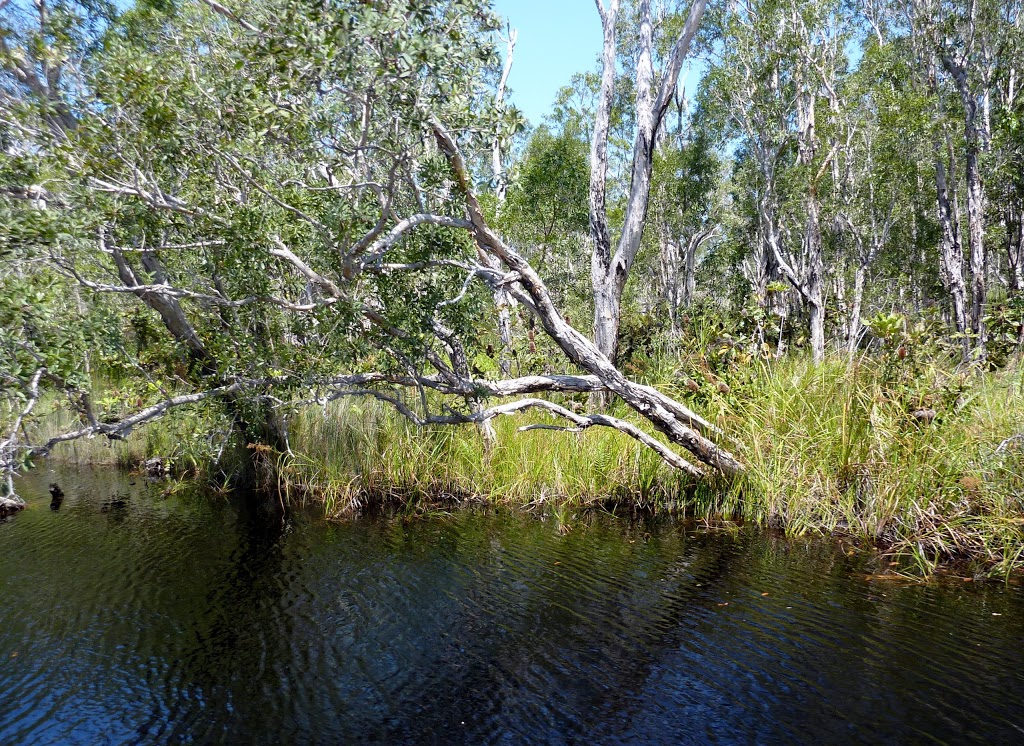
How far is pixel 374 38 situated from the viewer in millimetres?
5285

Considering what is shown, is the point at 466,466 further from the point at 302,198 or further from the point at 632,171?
the point at 632,171

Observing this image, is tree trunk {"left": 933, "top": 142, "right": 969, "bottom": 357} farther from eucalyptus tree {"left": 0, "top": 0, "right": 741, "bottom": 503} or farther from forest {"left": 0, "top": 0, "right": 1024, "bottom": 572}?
eucalyptus tree {"left": 0, "top": 0, "right": 741, "bottom": 503}

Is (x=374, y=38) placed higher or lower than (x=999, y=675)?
higher

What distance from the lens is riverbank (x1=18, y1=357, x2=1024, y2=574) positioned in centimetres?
700

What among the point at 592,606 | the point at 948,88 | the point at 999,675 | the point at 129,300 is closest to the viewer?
the point at 999,675

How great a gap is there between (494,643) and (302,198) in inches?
195

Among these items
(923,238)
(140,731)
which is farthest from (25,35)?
(923,238)

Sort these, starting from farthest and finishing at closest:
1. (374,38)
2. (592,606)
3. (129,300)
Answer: (129,300)
(592,606)
(374,38)

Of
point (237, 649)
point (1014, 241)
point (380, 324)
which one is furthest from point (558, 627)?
point (1014, 241)

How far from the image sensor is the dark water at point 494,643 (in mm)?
4582

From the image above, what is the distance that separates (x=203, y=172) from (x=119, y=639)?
4544 mm

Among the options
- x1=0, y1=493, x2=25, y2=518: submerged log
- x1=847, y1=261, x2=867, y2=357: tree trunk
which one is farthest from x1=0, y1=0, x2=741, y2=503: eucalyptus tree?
x1=847, y1=261, x2=867, y2=357: tree trunk

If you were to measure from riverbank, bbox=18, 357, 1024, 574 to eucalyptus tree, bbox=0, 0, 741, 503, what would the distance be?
70 centimetres

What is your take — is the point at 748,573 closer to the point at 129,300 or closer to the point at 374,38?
the point at 374,38
